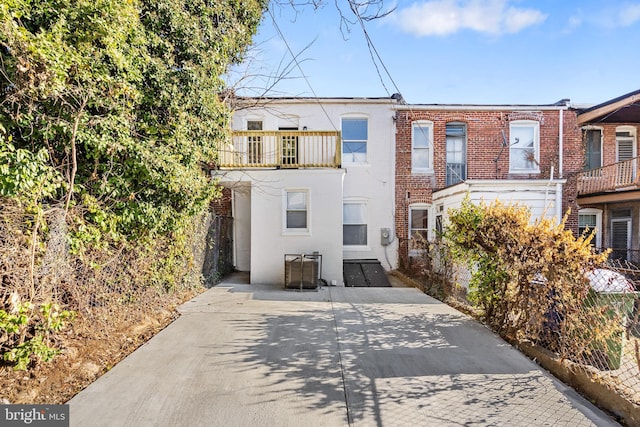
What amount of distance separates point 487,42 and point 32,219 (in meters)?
8.71

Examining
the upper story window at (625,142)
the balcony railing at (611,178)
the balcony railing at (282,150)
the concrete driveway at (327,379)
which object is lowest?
the concrete driveway at (327,379)

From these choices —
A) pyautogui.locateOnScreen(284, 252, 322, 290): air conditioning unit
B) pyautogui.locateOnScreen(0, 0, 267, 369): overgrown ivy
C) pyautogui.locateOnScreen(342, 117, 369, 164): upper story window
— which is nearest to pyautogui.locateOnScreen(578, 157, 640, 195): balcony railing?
pyautogui.locateOnScreen(342, 117, 369, 164): upper story window

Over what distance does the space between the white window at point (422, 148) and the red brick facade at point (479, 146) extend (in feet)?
0.50

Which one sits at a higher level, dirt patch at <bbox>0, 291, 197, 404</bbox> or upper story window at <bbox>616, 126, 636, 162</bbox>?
upper story window at <bbox>616, 126, 636, 162</bbox>

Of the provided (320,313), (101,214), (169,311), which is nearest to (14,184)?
(101,214)

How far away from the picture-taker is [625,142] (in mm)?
12586

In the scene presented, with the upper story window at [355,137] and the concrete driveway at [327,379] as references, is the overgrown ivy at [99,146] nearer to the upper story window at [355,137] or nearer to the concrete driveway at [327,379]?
Result: the concrete driveway at [327,379]

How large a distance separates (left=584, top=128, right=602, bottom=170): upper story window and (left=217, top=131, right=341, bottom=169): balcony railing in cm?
1019

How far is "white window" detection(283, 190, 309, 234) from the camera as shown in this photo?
30.7ft

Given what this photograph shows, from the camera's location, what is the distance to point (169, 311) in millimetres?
6098

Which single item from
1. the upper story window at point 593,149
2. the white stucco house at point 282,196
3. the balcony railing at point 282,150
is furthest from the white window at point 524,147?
the balcony railing at point 282,150

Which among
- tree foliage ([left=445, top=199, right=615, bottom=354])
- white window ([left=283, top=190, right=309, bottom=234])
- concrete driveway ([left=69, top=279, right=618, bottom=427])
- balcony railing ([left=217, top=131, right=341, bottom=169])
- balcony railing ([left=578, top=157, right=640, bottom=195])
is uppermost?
balcony railing ([left=217, top=131, right=341, bottom=169])

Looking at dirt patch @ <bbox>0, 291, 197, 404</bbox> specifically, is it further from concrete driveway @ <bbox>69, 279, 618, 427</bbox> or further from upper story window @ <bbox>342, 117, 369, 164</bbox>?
upper story window @ <bbox>342, 117, 369, 164</bbox>

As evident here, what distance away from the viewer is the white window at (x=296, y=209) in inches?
368
